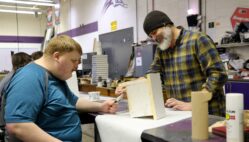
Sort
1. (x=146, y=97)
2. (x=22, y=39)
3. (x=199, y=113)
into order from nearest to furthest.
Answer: (x=199, y=113) < (x=146, y=97) < (x=22, y=39)

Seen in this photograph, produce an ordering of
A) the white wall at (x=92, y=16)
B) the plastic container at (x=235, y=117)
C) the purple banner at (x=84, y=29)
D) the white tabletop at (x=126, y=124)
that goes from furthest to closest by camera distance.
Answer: the purple banner at (x=84, y=29) < the white wall at (x=92, y=16) < the white tabletop at (x=126, y=124) < the plastic container at (x=235, y=117)

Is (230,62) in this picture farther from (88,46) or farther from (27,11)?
(27,11)

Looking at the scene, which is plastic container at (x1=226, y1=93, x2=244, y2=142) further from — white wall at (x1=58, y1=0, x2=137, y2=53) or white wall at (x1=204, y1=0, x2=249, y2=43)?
white wall at (x1=58, y1=0, x2=137, y2=53)

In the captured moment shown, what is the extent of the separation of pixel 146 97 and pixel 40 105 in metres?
0.62

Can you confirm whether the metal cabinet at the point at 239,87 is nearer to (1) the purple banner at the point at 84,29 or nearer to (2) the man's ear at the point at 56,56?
(2) the man's ear at the point at 56,56

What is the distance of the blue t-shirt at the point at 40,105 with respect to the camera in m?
1.25

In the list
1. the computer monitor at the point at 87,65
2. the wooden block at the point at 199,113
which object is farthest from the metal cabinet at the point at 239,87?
the computer monitor at the point at 87,65

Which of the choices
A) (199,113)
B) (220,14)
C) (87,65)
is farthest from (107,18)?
(199,113)

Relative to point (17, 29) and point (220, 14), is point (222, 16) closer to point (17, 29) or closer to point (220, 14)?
point (220, 14)

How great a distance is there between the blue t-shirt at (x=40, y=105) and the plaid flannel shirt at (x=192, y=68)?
975 mm

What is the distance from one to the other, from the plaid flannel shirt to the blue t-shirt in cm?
97

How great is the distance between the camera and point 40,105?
1.33 m

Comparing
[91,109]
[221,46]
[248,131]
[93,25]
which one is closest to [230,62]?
[221,46]

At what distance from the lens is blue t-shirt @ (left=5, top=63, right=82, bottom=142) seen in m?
1.25
